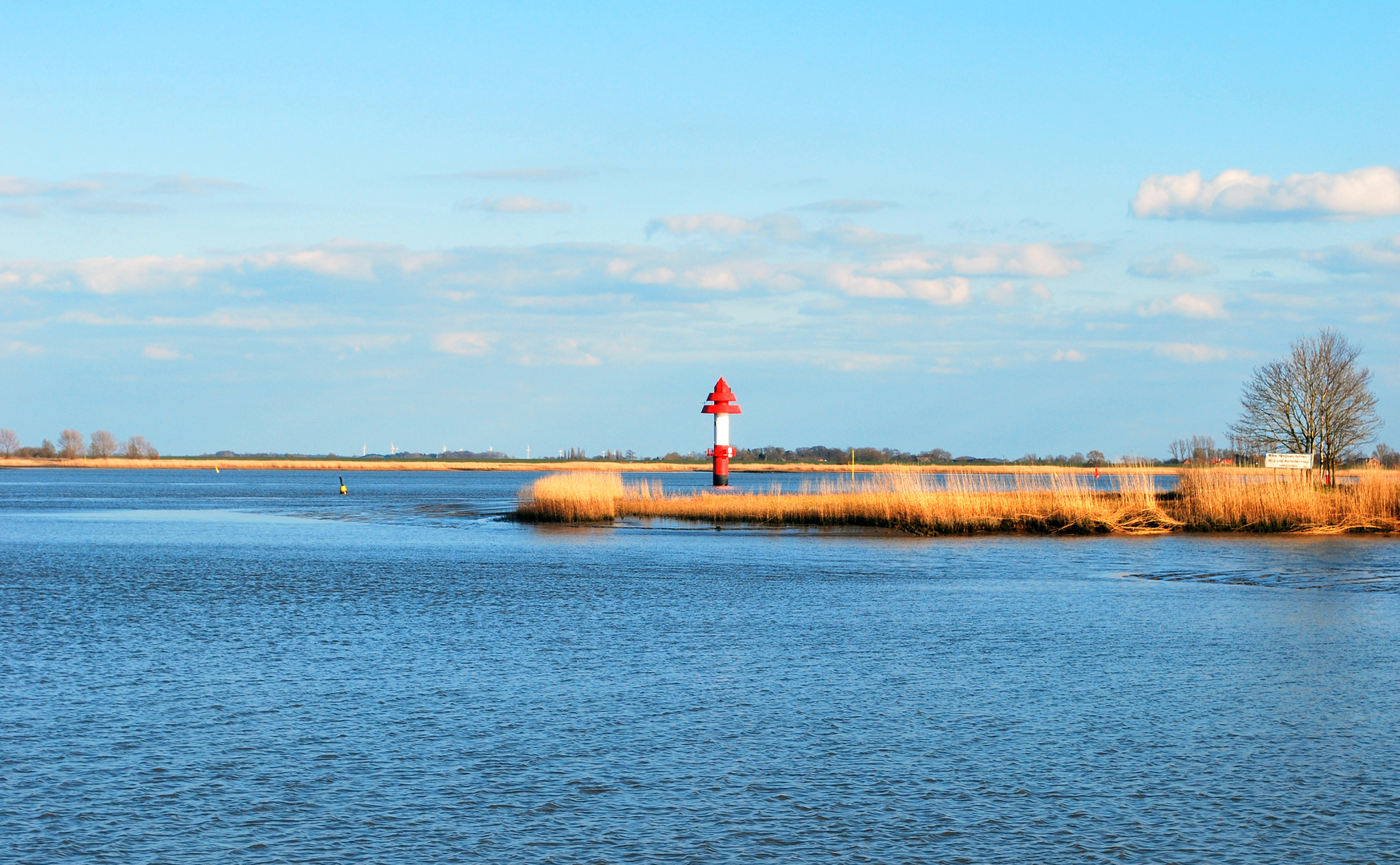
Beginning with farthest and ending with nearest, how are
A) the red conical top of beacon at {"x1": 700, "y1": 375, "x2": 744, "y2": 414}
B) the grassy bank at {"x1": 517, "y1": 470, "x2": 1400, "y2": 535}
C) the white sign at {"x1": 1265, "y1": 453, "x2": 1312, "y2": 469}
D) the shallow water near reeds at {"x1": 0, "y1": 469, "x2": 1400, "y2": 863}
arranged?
the red conical top of beacon at {"x1": 700, "y1": 375, "x2": 744, "y2": 414} → the white sign at {"x1": 1265, "y1": 453, "x2": 1312, "y2": 469} → the grassy bank at {"x1": 517, "y1": 470, "x2": 1400, "y2": 535} → the shallow water near reeds at {"x1": 0, "y1": 469, "x2": 1400, "y2": 863}

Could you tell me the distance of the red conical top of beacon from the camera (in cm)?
5056

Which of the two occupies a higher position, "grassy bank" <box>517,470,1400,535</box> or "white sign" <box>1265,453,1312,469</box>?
"white sign" <box>1265,453,1312,469</box>

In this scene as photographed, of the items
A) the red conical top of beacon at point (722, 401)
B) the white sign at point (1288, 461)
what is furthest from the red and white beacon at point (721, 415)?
the white sign at point (1288, 461)

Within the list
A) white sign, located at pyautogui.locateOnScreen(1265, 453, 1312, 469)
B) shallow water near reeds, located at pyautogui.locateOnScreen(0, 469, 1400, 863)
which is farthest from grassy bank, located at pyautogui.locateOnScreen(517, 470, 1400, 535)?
shallow water near reeds, located at pyautogui.locateOnScreen(0, 469, 1400, 863)

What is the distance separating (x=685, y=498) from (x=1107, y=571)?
18440 mm

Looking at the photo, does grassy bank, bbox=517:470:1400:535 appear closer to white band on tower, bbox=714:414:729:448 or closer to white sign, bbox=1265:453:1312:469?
white sign, bbox=1265:453:1312:469

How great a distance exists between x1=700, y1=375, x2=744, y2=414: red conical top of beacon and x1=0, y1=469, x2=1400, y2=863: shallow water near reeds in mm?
30586

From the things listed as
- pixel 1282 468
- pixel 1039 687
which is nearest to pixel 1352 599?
pixel 1039 687

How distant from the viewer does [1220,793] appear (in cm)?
727

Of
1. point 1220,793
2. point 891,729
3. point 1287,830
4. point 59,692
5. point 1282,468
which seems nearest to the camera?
point 1287,830

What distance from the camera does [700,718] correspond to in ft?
30.3

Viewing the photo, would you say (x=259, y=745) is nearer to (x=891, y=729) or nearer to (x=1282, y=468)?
(x=891, y=729)

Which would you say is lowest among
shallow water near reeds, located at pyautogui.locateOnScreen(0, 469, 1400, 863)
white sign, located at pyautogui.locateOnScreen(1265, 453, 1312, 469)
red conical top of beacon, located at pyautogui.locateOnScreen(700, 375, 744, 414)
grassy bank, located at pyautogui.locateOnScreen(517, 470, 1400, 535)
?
shallow water near reeds, located at pyautogui.locateOnScreen(0, 469, 1400, 863)

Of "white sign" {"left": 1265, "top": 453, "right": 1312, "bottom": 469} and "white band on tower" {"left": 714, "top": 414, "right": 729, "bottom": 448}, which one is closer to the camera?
"white sign" {"left": 1265, "top": 453, "right": 1312, "bottom": 469}
